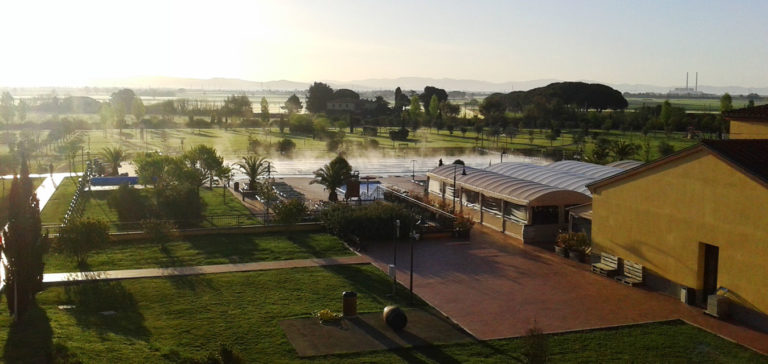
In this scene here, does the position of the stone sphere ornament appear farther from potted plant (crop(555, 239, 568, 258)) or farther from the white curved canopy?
the white curved canopy

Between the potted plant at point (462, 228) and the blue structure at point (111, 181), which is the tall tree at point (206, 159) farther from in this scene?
the potted plant at point (462, 228)

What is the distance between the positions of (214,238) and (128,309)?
364 inches

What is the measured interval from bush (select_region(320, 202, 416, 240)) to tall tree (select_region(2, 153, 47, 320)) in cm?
1115

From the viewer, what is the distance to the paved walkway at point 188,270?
21531mm

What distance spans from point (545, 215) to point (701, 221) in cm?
910

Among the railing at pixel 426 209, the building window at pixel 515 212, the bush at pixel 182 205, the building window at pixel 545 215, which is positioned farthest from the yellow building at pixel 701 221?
the bush at pixel 182 205

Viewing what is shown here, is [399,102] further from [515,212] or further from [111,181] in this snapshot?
[515,212]

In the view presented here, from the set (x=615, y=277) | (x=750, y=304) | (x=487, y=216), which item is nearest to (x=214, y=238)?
(x=487, y=216)

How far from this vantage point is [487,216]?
31.6m

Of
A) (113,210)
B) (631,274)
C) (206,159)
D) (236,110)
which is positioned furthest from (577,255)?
(236,110)

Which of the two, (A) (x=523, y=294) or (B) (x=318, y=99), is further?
(B) (x=318, y=99)

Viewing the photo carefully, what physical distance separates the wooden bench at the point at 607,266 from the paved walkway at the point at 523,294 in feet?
0.79

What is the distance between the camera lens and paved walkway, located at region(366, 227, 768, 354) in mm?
18203

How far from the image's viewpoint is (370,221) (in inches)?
1086
